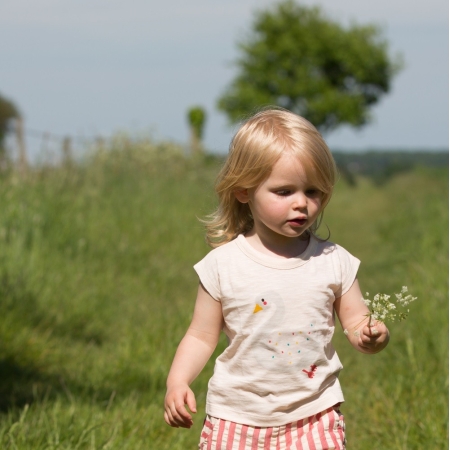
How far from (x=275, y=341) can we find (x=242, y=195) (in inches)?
20.9

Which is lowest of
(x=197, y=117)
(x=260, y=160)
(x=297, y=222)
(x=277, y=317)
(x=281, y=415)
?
(x=281, y=415)

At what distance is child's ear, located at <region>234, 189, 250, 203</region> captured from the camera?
9.22 ft

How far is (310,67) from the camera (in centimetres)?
4550

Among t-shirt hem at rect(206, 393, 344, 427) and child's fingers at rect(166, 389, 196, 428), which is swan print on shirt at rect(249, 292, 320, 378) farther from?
child's fingers at rect(166, 389, 196, 428)

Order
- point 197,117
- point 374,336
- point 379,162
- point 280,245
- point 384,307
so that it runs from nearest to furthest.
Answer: point 384,307 < point 374,336 < point 280,245 < point 197,117 < point 379,162

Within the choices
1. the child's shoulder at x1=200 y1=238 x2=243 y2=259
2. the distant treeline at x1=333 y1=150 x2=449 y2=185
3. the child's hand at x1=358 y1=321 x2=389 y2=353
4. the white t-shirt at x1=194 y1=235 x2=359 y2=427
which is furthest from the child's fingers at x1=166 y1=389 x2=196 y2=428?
the distant treeline at x1=333 y1=150 x2=449 y2=185

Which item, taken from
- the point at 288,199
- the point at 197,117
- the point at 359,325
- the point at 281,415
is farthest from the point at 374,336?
the point at 197,117

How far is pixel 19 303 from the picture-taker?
5160 mm

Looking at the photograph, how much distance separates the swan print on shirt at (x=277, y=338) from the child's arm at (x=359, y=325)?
152mm

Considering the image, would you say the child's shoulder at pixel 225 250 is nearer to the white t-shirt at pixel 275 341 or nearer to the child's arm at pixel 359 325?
the white t-shirt at pixel 275 341

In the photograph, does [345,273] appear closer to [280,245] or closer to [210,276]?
[280,245]

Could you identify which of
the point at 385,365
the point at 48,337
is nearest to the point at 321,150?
the point at 385,365

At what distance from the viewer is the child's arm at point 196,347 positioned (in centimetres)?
262

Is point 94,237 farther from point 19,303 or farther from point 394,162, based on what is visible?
point 394,162
